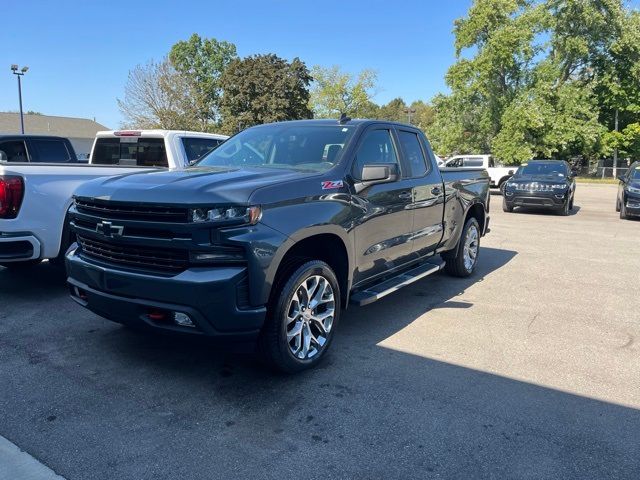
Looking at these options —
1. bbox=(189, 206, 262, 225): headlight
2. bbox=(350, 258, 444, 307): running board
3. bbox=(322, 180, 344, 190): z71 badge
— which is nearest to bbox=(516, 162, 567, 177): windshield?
bbox=(350, 258, 444, 307): running board

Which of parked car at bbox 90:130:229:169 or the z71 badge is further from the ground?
parked car at bbox 90:130:229:169

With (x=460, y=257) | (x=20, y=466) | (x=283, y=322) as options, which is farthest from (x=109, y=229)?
(x=460, y=257)

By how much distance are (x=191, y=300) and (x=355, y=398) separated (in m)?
1.32

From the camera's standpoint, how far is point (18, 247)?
5105 millimetres

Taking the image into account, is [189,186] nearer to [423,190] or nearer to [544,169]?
[423,190]

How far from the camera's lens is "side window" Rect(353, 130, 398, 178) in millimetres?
4516

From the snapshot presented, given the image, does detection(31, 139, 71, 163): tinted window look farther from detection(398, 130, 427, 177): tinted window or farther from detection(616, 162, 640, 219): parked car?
detection(616, 162, 640, 219): parked car

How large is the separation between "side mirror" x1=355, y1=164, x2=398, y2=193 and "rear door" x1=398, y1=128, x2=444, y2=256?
33.2 inches

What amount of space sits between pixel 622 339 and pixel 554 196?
36.2ft

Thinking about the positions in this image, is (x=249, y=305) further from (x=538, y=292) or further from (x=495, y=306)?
(x=538, y=292)

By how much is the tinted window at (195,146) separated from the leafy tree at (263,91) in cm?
4567

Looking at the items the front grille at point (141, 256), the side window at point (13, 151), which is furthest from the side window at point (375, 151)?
the side window at point (13, 151)

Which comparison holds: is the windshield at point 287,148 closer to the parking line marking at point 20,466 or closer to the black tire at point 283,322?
the black tire at point 283,322

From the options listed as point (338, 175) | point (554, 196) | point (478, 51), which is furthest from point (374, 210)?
point (478, 51)
